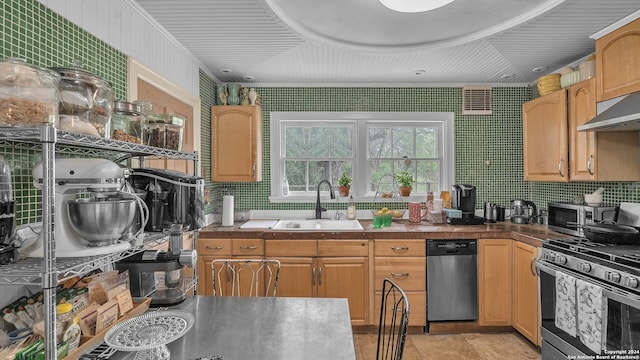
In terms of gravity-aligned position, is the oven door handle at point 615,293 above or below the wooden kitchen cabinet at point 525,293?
above

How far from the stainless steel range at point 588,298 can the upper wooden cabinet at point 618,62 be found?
1.02 metres

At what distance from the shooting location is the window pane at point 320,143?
3691 mm

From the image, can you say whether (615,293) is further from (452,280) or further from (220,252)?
(220,252)

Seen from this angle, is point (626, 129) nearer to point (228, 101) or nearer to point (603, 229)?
point (603, 229)

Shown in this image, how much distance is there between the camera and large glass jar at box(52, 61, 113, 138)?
110 centimetres

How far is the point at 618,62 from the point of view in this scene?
7.31 feet

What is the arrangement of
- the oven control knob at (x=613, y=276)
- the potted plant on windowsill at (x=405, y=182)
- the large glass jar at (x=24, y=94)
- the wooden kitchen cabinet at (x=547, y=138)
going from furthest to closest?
the potted plant on windowsill at (x=405, y=182) < the wooden kitchen cabinet at (x=547, y=138) < the oven control knob at (x=613, y=276) < the large glass jar at (x=24, y=94)

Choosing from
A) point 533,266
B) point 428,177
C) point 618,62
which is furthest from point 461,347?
point 618,62

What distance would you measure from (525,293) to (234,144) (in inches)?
111

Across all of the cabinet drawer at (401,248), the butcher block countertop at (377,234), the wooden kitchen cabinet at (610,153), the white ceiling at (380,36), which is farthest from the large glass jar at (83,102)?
the wooden kitchen cabinet at (610,153)

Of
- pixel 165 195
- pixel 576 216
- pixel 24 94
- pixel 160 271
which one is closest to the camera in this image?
pixel 24 94

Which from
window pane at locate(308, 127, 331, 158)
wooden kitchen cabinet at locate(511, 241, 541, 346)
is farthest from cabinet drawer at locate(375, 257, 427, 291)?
window pane at locate(308, 127, 331, 158)

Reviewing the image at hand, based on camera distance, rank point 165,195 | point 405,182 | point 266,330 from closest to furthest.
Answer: point 266,330
point 165,195
point 405,182

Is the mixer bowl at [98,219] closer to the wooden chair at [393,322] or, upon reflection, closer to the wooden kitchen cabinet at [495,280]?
the wooden chair at [393,322]
